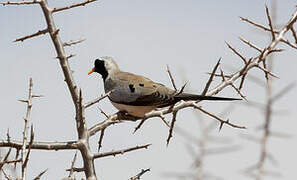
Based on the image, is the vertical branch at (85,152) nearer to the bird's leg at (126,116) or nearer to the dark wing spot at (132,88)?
the bird's leg at (126,116)

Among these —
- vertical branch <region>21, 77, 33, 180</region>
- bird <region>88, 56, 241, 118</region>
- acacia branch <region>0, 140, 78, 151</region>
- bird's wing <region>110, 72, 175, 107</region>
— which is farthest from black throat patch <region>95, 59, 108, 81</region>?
vertical branch <region>21, 77, 33, 180</region>

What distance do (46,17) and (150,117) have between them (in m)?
1.54

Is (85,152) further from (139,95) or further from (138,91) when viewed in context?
(138,91)

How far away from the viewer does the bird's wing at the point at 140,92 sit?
23.4 ft

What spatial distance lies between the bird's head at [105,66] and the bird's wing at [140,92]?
0.79 metres

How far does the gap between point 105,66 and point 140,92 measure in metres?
1.83

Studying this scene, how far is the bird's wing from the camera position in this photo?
23.4 feet

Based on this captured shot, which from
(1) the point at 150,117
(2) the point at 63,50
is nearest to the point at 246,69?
(1) the point at 150,117

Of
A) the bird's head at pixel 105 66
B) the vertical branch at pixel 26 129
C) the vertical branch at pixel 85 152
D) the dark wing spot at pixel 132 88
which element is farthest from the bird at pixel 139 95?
the vertical branch at pixel 26 129

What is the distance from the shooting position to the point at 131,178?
495cm

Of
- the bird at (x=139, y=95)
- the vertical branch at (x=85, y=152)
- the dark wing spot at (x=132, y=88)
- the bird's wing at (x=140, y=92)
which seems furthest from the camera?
the dark wing spot at (x=132, y=88)

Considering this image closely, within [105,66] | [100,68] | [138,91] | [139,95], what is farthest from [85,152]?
[100,68]

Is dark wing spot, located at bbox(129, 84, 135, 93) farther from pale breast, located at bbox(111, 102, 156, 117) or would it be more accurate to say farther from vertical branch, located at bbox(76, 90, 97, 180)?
vertical branch, located at bbox(76, 90, 97, 180)

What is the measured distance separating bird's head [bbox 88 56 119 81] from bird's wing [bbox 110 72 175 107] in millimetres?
785
